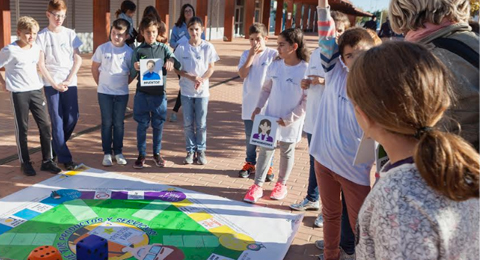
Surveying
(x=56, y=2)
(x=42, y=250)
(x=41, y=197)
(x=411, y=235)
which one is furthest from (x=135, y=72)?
(x=411, y=235)

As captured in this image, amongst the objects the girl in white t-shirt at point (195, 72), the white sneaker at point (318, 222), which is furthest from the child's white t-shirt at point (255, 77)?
the white sneaker at point (318, 222)

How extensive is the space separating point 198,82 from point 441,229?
4360 millimetres

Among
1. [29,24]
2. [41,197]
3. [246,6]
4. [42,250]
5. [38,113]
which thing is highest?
[246,6]

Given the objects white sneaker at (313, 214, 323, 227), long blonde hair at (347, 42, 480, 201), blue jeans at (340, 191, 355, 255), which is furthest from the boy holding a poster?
long blonde hair at (347, 42, 480, 201)

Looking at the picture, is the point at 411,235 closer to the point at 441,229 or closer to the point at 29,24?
the point at 441,229

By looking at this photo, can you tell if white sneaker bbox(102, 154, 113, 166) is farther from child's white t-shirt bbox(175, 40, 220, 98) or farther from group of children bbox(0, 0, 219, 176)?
child's white t-shirt bbox(175, 40, 220, 98)

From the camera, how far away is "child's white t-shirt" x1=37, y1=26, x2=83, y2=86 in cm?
491

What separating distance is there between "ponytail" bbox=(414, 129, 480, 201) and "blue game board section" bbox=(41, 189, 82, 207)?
12.3 feet

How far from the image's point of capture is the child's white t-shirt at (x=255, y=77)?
5.21 meters

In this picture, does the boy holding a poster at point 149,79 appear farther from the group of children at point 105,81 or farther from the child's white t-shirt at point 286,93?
the child's white t-shirt at point 286,93

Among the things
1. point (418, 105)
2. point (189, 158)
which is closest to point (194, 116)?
point (189, 158)

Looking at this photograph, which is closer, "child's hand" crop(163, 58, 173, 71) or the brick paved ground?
the brick paved ground

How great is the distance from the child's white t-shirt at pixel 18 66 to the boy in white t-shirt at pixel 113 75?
725 mm

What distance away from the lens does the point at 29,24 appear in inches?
179
